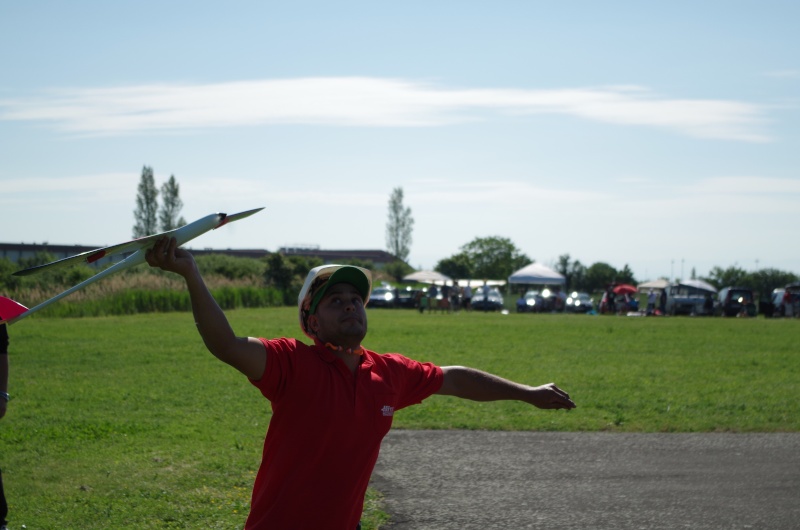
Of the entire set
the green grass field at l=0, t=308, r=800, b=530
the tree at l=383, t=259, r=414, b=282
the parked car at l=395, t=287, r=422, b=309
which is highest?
the tree at l=383, t=259, r=414, b=282

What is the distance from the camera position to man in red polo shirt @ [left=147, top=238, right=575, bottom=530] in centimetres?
372

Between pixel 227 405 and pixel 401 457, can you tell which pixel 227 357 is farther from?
pixel 227 405

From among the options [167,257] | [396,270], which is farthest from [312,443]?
[396,270]

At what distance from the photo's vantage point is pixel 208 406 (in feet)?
43.5

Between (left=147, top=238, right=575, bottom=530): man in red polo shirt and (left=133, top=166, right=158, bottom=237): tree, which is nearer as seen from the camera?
(left=147, top=238, right=575, bottom=530): man in red polo shirt

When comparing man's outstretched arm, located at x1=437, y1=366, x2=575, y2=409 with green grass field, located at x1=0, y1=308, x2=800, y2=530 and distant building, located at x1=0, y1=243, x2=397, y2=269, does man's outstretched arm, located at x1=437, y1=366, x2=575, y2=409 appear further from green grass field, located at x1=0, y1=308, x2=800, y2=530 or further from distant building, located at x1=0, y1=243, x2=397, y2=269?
distant building, located at x1=0, y1=243, x2=397, y2=269

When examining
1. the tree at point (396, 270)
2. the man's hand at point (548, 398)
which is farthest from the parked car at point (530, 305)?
the man's hand at point (548, 398)

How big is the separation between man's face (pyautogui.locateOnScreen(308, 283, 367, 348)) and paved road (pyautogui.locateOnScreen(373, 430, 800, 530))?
359 centimetres

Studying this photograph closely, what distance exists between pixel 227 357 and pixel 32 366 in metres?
15.8

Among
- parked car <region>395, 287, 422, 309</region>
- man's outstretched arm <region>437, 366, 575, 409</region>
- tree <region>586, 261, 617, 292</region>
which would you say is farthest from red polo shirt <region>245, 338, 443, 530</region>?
tree <region>586, 261, 617, 292</region>

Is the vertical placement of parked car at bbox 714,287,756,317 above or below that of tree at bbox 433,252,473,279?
below

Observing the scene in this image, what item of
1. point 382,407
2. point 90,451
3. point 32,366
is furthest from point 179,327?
point 382,407

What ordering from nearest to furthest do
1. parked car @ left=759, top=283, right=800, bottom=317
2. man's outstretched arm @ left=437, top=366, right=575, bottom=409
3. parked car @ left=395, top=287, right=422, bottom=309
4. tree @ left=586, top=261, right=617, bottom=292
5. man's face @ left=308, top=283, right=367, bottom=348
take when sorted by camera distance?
man's face @ left=308, top=283, right=367, bottom=348
man's outstretched arm @ left=437, top=366, right=575, bottom=409
parked car @ left=759, top=283, right=800, bottom=317
parked car @ left=395, top=287, right=422, bottom=309
tree @ left=586, top=261, right=617, bottom=292

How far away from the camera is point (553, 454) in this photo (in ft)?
32.9
